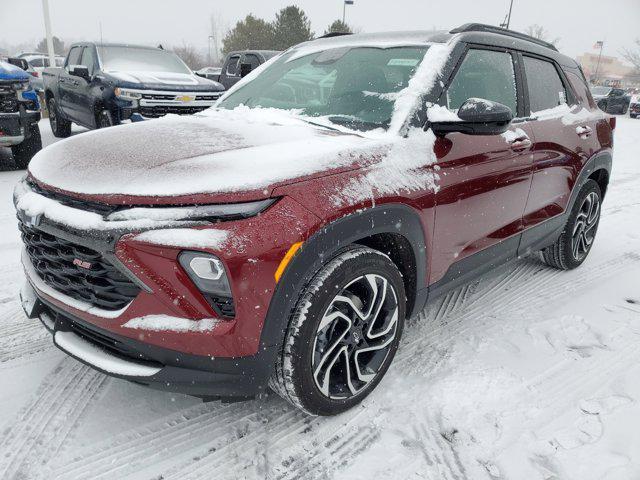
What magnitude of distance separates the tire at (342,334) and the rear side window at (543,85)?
1786 millimetres

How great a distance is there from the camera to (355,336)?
213 centimetres

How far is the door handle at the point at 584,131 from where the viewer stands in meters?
3.51

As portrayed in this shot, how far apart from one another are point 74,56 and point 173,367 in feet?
30.7

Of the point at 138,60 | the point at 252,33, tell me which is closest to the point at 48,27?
the point at 138,60

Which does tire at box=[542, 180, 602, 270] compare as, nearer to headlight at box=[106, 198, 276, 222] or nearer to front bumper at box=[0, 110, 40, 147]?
headlight at box=[106, 198, 276, 222]

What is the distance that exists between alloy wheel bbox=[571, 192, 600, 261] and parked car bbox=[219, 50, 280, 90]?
754cm

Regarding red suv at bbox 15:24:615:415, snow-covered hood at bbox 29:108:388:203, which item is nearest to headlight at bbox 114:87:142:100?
red suv at bbox 15:24:615:415

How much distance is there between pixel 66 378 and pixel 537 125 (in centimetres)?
302

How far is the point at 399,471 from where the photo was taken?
6.26 feet

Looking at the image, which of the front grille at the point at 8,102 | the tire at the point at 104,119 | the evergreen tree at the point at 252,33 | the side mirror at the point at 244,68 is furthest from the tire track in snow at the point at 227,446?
the evergreen tree at the point at 252,33

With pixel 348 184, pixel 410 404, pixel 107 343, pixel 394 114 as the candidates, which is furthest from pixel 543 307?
pixel 107 343

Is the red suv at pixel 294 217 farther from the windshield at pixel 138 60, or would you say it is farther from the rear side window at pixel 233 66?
the rear side window at pixel 233 66

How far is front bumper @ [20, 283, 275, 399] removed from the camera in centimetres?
175

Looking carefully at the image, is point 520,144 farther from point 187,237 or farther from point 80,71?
point 80,71
